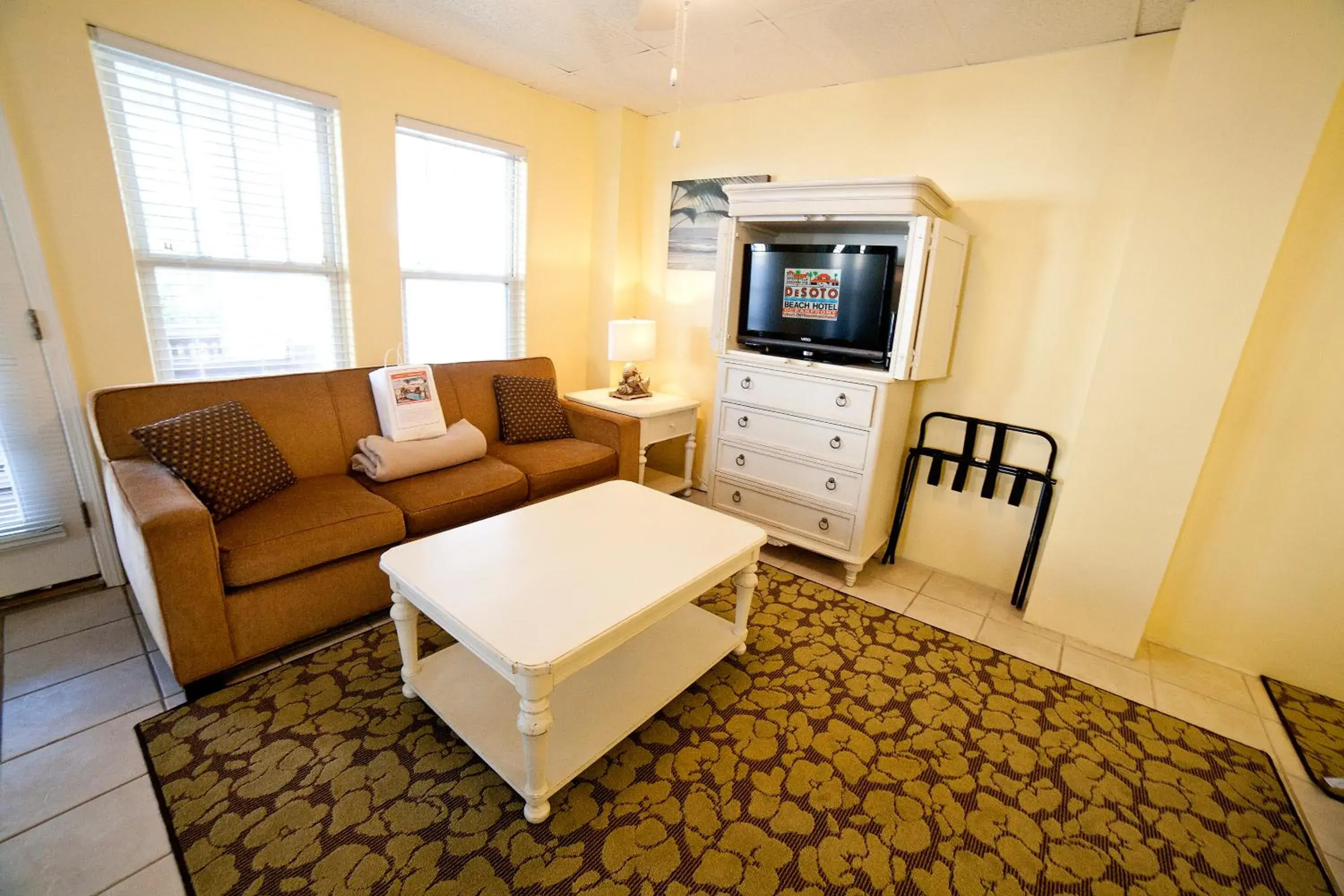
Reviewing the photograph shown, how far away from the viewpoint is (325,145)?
8.32ft

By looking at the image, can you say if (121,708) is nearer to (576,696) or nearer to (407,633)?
(407,633)

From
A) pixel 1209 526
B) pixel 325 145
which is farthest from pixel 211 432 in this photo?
pixel 1209 526

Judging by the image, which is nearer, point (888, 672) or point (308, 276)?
point (888, 672)

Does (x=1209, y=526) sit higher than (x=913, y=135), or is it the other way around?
(x=913, y=135)

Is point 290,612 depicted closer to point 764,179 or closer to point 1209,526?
point 764,179

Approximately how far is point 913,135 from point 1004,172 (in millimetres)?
466

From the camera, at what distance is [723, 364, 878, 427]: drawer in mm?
2479

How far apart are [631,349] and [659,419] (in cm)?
47

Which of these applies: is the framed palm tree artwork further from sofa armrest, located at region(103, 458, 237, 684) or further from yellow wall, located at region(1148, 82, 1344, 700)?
sofa armrest, located at region(103, 458, 237, 684)

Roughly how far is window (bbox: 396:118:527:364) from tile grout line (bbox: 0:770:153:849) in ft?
6.82

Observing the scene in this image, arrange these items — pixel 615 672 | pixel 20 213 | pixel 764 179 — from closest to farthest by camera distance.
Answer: pixel 615 672, pixel 20 213, pixel 764 179

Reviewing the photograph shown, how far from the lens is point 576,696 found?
1.66m

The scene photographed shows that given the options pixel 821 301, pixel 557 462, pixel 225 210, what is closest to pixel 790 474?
pixel 821 301

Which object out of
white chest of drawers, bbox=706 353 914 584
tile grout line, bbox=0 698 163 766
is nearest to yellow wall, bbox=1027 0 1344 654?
white chest of drawers, bbox=706 353 914 584
